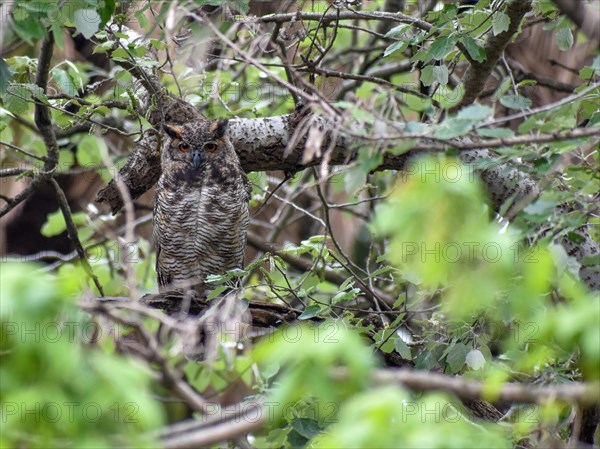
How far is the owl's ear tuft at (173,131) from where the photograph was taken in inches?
149

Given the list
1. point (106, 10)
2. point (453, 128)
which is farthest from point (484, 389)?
point (106, 10)

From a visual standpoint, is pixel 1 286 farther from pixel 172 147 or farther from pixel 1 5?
pixel 172 147

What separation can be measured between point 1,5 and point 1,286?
1306 millimetres

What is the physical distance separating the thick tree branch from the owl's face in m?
1.14

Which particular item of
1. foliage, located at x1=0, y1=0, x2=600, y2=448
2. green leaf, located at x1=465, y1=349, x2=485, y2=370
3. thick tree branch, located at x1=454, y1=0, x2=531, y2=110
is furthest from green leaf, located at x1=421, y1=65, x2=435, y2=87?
green leaf, located at x1=465, y1=349, x2=485, y2=370

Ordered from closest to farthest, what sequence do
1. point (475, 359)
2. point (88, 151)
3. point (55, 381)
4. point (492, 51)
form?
point (55, 381) < point (475, 359) < point (492, 51) < point (88, 151)

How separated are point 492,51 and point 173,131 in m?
1.51

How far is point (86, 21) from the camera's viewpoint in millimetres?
2531

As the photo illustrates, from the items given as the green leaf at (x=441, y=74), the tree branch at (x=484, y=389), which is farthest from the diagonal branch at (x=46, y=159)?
the tree branch at (x=484, y=389)

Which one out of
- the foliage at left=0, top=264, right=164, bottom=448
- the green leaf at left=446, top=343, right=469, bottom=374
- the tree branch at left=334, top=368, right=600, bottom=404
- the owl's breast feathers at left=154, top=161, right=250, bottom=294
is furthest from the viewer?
the owl's breast feathers at left=154, top=161, right=250, bottom=294

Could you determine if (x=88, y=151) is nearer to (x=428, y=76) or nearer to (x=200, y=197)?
(x=200, y=197)

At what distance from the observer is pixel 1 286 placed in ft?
3.80

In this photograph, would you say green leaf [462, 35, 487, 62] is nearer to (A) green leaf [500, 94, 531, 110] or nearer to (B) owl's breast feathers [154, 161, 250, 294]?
(A) green leaf [500, 94, 531, 110]

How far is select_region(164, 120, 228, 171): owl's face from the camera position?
12.5 feet
